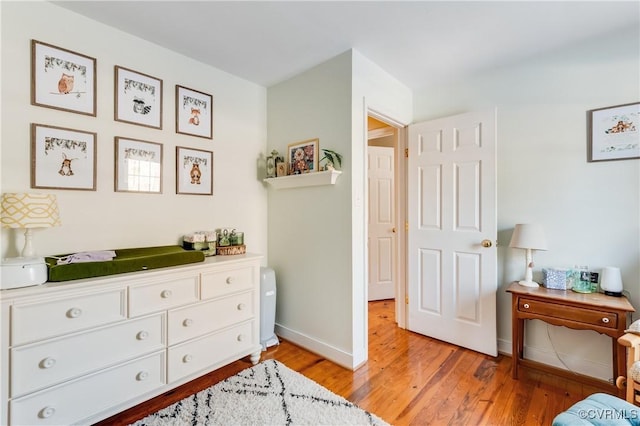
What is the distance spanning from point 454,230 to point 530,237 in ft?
1.87

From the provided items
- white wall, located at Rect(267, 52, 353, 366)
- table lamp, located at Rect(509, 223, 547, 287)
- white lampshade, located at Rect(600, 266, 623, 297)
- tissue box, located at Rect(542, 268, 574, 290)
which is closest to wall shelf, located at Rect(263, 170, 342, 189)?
white wall, located at Rect(267, 52, 353, 366)

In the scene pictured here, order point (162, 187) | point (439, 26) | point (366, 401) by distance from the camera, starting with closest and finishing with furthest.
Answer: point (366, 401)
point (439, 26)
point (162, 187)

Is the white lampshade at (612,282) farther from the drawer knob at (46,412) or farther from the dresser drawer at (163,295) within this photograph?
the drawer knob at (46,412)

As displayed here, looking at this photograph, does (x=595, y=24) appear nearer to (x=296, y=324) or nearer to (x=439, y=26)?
(x=439, y=26)

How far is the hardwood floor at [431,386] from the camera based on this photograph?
168 cm

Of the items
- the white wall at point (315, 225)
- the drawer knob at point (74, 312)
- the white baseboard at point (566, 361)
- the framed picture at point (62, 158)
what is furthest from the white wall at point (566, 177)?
the framed picture at point (62, 158)

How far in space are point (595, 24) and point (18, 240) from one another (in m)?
3.87

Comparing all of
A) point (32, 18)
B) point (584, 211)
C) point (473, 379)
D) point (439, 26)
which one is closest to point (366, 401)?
point (473, 379)

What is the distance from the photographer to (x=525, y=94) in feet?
7.66

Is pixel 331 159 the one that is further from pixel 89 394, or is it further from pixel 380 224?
pixel 89 394

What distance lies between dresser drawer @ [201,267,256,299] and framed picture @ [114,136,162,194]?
812mm

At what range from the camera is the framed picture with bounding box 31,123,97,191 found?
167cm

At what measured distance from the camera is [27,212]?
145 cm

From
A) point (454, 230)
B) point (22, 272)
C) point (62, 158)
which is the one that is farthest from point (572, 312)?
point (62, 158)
